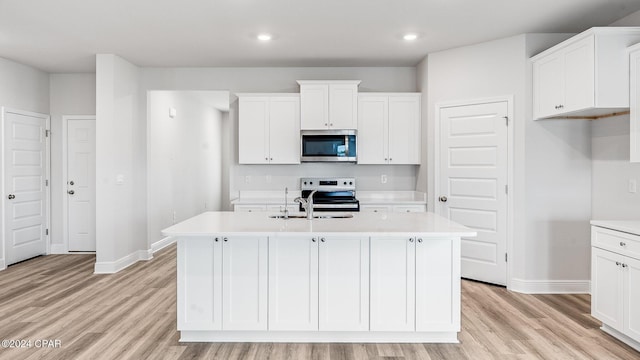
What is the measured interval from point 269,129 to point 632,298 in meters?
3.94

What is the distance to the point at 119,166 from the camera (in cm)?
490

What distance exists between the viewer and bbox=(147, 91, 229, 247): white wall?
5.65 metres

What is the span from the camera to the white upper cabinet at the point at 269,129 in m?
4.99

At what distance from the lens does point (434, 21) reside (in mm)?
3648

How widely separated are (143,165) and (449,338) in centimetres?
445

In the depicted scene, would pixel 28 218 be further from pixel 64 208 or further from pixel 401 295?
pixel 401 295

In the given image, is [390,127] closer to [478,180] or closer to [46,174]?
[478,180]

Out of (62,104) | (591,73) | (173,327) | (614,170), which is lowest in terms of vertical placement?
(173,327)

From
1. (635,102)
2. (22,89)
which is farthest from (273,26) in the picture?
(22,89)

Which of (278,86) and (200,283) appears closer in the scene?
(200,283)

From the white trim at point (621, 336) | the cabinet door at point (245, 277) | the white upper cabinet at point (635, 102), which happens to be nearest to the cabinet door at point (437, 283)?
the cabinet door at point (245, 277)

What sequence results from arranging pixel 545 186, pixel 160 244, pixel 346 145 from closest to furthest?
pixel 545 186, pixel 346 145, pixel 160 244

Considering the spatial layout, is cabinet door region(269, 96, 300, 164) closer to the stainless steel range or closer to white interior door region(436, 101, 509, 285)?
the stainless steel range

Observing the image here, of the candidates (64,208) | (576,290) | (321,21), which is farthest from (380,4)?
(64,208)
